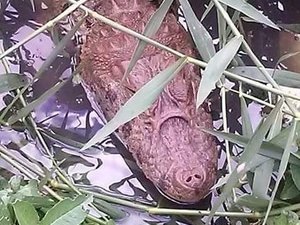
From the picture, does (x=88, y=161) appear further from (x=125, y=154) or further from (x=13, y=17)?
(x=13, y=17)

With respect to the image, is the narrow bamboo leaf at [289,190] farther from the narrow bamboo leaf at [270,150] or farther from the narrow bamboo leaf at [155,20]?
the narrow bamboo leaf at [155,20]

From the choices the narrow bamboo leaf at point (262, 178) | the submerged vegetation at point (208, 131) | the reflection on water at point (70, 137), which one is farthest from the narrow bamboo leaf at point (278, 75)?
the reflection on water at point (70, 137)

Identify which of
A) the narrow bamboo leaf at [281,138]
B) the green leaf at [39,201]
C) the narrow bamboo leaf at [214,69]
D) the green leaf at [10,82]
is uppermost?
the narrow bamboo leaf at [214,69]

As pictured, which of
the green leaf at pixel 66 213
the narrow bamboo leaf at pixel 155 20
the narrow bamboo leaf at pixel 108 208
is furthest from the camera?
the narrow bamboo leaf at pixel 108 208

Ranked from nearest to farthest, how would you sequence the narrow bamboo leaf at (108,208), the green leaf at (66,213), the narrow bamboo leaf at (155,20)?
1. the green leaf at (66,213)
2. the narrow bamboo leaf at (155,20)
3. the narrow bamboo leaf at (108,208)

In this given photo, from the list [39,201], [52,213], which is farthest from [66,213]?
[39,201]

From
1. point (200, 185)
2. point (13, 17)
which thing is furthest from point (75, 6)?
point (13, 17)
